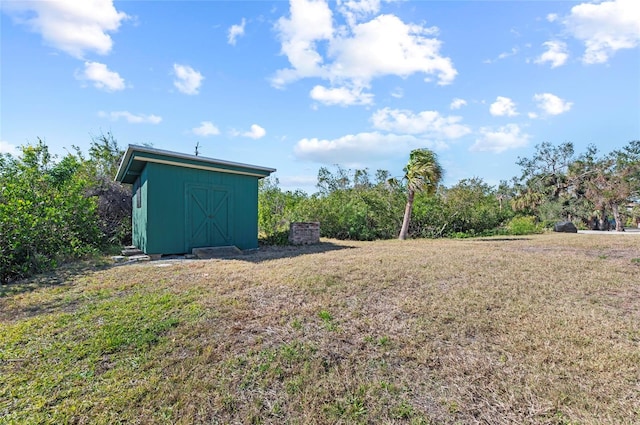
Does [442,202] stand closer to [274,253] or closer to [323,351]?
[274,253]

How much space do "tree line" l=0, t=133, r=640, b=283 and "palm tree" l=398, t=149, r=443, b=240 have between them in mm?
36

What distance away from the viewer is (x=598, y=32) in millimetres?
5832

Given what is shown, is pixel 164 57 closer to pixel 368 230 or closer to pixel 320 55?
pixel 320 55

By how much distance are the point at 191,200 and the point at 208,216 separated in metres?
0.55

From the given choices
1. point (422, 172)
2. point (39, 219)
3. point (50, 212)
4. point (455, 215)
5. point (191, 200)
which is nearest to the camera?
point (39, 219)

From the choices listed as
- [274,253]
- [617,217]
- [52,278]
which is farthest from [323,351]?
[617,217]

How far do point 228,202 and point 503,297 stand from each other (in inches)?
238

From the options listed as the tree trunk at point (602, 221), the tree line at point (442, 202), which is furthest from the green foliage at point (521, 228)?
the tree trunk at point (602, 221)

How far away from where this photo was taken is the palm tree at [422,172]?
34.2ft

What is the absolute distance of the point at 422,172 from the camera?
1047 centimetres

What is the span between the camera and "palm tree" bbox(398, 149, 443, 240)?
10438 millimetres

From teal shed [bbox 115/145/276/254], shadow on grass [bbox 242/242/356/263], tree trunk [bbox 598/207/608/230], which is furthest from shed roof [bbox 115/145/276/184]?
tree trunk [bbox 598/207/608/230]

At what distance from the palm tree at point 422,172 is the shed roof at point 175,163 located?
5.42 metres

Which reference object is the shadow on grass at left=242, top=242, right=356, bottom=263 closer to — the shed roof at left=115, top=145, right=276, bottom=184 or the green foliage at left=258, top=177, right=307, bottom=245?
the green foliage at left=258, top=177, right=307, bottom=245
